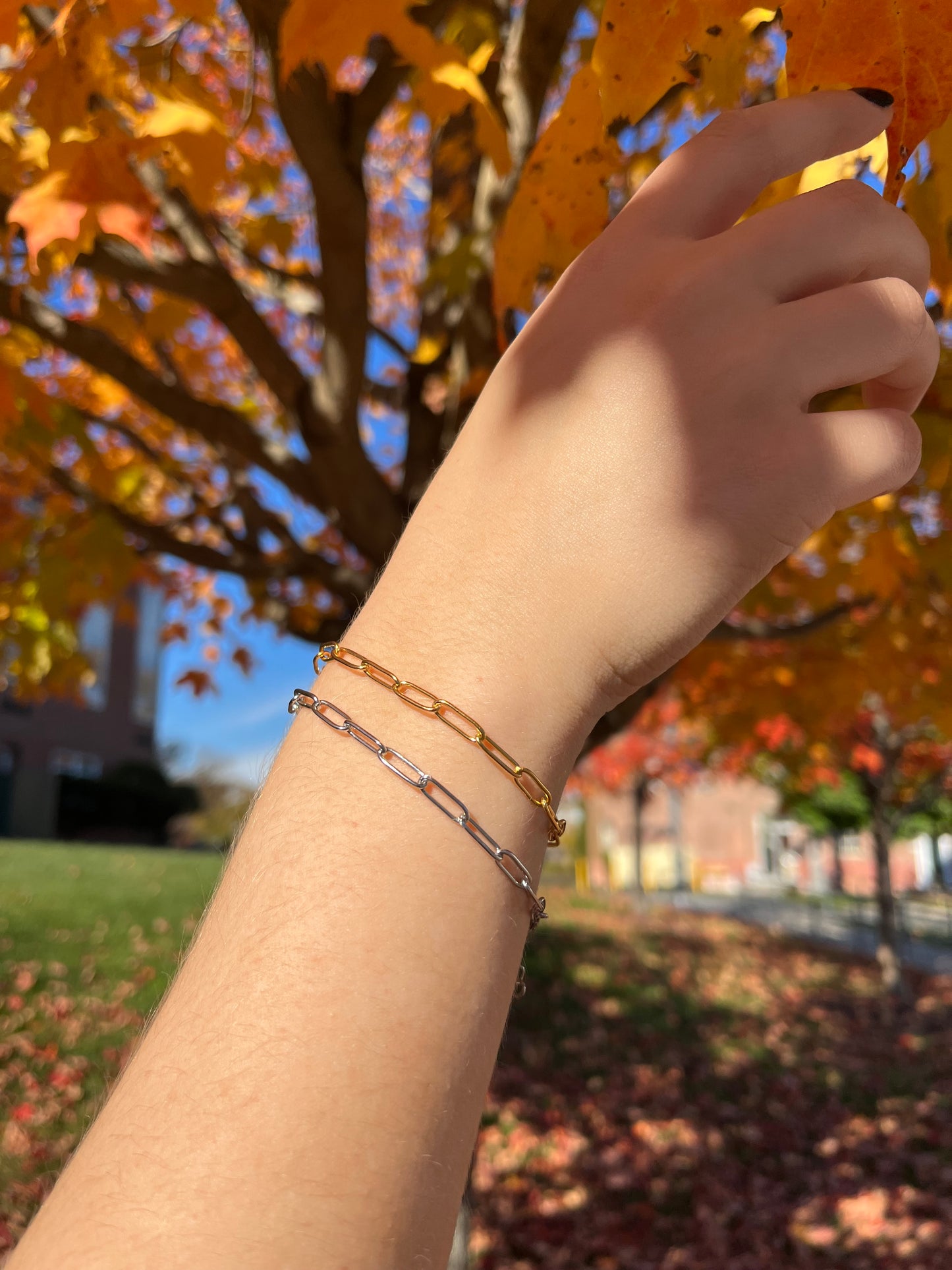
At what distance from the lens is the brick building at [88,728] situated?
2111cm

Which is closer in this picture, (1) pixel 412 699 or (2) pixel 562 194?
(1) pixel 412 699

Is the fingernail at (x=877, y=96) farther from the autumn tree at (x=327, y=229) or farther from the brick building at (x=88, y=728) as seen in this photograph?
the brick building at (x=88, y=728)

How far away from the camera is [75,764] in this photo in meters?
23.9

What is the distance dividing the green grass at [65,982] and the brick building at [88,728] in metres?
8.03

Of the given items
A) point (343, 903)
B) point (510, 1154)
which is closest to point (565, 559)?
point (343, 903)

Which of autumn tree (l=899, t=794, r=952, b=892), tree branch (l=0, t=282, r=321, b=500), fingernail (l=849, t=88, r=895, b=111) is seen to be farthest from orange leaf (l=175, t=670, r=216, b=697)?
autumn tree (l=899, t=794, r=952, b=892)

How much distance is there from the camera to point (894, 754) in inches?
448

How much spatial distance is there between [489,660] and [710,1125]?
23.6 feet

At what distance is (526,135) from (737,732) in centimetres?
537

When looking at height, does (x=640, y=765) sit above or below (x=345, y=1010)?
above

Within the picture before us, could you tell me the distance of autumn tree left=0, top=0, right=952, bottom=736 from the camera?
132 cm

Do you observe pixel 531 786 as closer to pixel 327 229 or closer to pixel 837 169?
pixel 837 169

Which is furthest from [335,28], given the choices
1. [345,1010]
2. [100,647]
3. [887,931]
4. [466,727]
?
[100,647]

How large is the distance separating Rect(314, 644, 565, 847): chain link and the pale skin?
0.03 ft
